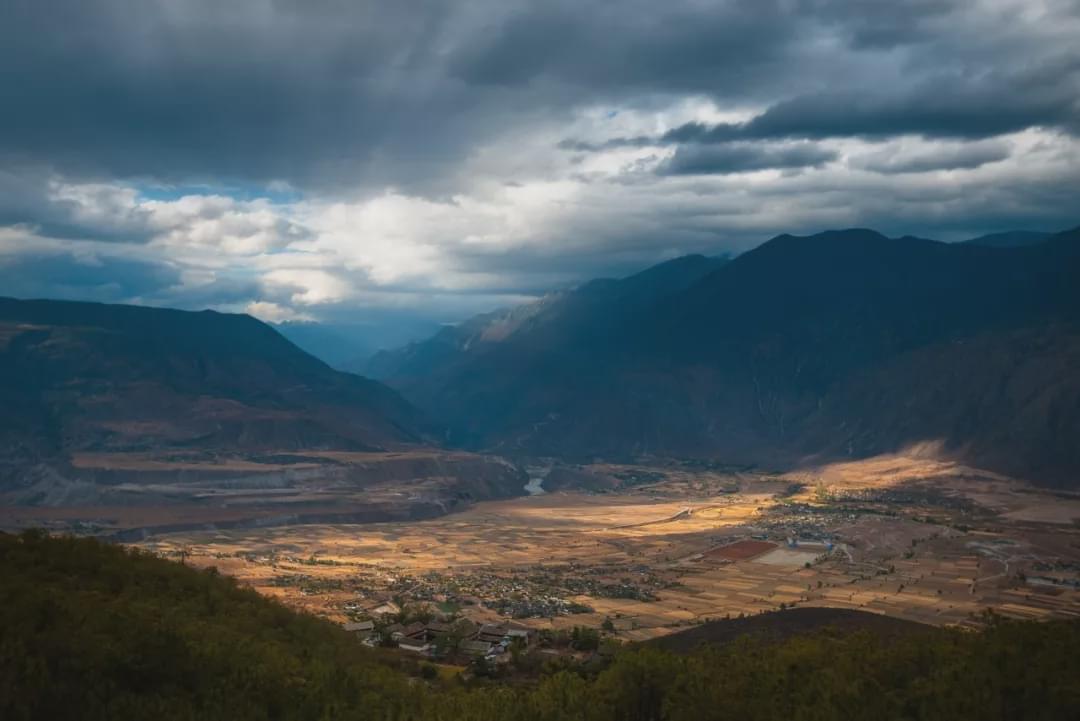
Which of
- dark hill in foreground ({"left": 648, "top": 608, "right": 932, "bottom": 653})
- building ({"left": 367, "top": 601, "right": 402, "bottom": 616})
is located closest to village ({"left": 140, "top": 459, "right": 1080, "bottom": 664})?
building ({"left": 367, "top": 601, "right": 402, "bottom": 616})

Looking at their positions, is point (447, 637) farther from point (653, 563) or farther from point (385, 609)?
point (653, 563)

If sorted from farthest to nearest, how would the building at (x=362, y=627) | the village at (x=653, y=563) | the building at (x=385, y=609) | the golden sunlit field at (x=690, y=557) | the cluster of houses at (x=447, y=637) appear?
the golden sunlit field at (x=690, y=557) → the village at (x=653, y=563) → the building at (x=385, y=609) → the building at (x=362, y=627) → the cluster of houses at (x=447, y=637)

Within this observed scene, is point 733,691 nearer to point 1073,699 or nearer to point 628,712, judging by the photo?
point 628,712

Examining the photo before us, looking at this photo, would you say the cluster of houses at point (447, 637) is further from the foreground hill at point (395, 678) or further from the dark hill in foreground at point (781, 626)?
the foreground hill at point (395, 678)

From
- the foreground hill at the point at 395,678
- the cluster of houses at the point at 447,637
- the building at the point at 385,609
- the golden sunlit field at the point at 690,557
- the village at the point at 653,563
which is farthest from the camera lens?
the golden sunlit field at the point at 690,557

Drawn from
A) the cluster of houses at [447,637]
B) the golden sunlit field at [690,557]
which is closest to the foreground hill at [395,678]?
the cluster of houses at [447,637]

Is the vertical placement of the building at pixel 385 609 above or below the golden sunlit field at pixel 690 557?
above

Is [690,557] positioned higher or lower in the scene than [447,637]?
lower

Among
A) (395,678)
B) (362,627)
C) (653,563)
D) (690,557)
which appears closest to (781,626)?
(362,627)
